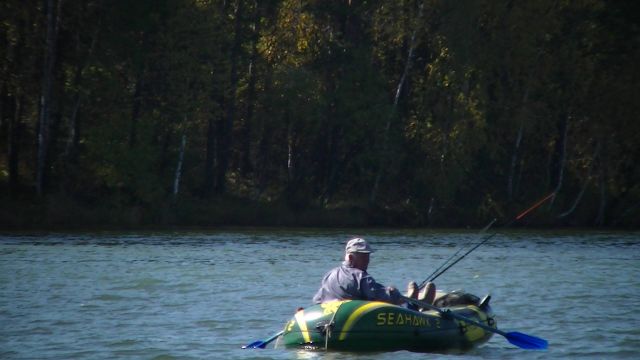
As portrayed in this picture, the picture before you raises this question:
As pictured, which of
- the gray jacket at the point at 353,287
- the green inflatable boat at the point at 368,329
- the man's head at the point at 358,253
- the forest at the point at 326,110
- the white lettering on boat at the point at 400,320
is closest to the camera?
the green inflatable boat at the point at 368,329

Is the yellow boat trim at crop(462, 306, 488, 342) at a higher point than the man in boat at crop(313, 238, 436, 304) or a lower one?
lower

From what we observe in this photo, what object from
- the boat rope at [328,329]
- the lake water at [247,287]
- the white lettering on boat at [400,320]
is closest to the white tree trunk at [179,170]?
the lake water at [247,287]

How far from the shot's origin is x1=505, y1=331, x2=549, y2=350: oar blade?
1845 centimetres

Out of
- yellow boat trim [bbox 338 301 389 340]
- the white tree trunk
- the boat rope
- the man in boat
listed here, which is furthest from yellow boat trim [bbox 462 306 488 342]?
the white tree trunk

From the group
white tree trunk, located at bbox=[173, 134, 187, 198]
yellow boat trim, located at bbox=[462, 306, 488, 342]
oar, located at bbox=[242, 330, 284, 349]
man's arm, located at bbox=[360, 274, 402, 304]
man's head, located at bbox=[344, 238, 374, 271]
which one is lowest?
oar, located at bbox=[242, 330, 284, 349]

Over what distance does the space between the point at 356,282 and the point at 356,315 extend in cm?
68

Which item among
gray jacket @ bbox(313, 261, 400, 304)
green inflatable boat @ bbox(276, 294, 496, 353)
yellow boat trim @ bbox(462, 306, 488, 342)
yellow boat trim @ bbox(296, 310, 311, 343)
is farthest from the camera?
yellow boat trim @ bbox(462, 306, 488, 342)

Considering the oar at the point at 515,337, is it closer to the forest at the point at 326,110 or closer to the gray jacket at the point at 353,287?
the gray jacket at the point at 353,287

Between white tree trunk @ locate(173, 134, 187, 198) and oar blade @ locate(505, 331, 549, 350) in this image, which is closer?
oar blade @ locate(505, 331, 549, 350)

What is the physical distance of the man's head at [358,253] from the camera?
17672mm

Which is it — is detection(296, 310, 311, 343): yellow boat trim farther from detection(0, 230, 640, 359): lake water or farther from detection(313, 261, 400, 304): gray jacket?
detection(313, 261, 400, 304): gray jacket

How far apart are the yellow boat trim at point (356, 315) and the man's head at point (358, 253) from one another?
630mm

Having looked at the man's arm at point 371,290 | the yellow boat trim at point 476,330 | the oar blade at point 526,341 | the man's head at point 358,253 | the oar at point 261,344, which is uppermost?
the man's head at point 358,253

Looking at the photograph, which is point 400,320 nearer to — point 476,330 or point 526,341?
point 476,330
